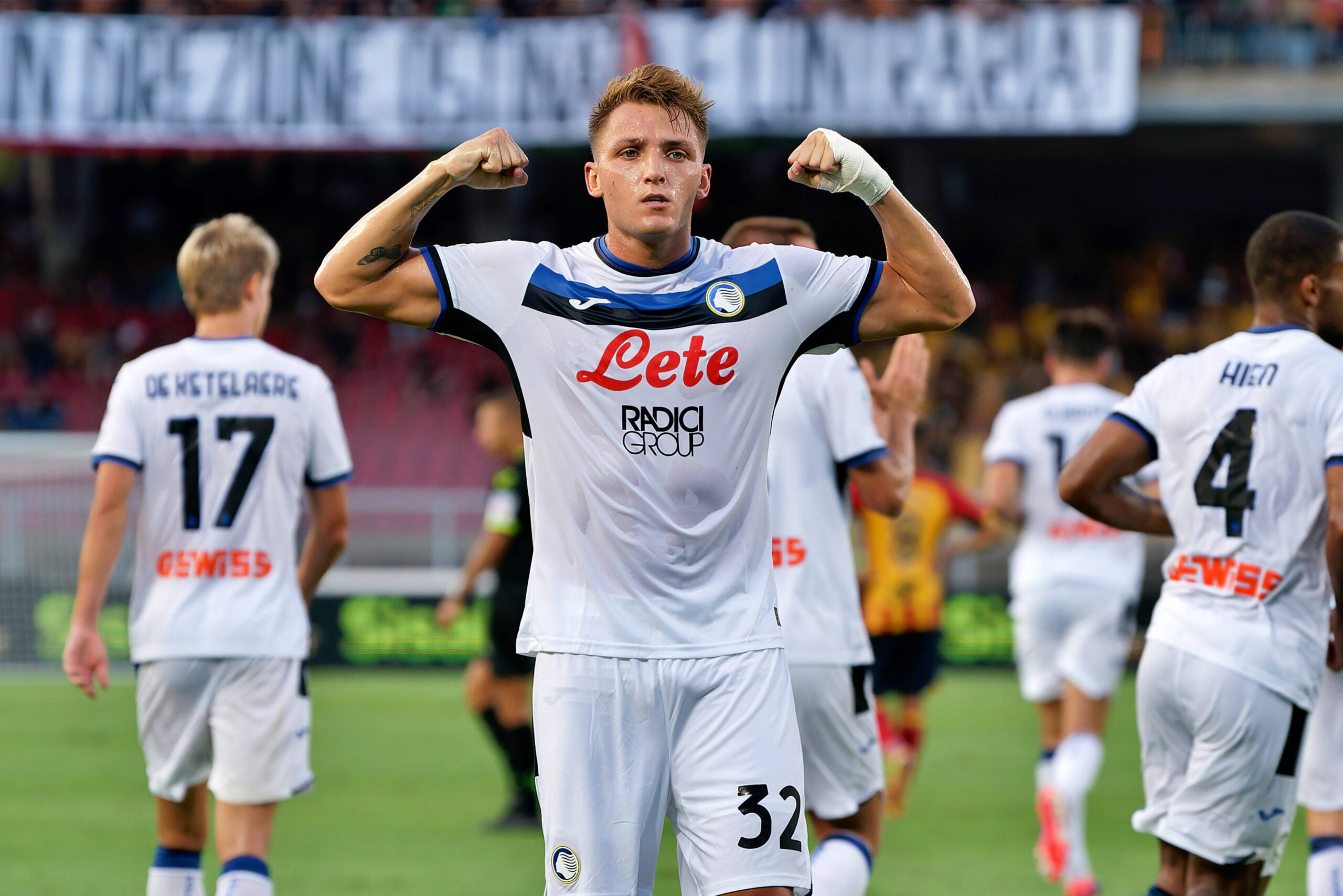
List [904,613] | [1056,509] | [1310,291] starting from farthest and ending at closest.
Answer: [904,613] → [1056,509] → [1310,291]

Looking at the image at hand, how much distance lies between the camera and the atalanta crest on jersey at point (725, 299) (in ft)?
11.7

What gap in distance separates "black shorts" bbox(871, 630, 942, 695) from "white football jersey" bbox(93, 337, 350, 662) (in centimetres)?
437

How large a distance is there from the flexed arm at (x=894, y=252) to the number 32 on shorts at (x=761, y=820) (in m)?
1.03

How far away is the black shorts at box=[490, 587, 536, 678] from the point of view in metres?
8.23

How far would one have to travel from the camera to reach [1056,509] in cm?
787

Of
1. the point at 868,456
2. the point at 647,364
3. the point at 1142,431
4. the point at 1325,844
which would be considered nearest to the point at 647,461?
the point at 647,364

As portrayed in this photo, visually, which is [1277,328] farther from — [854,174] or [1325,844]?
[854,174]

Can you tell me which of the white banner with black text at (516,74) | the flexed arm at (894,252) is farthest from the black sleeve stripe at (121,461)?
the white banner with black text at (516,74)

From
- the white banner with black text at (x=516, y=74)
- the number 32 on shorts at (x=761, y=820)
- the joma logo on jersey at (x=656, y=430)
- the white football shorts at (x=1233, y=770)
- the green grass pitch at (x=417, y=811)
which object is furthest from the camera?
the white banner with black text at (x=516, y=74)

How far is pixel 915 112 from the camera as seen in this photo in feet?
60.5

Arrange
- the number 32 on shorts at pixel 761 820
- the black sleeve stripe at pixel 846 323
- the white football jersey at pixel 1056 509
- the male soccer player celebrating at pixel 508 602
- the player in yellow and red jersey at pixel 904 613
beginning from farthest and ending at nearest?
the player in yellow and red jersey at pixel 904 613 < the male soccer player celebrating at pixel 508 602 < the white football jersey at pixel 1056 509 < the black sleeve stripe at pixel 846 323 < the number 32 on shorts at pixel 761 820

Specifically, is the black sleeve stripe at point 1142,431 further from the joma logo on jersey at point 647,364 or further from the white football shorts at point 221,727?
the white football shorts at point 221,727

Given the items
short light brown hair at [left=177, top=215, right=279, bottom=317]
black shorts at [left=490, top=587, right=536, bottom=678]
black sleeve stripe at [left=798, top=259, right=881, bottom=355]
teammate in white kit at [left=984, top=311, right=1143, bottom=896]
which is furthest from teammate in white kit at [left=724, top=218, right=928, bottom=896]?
black shorts at [left=490, top=587, right=536, bottom=678]

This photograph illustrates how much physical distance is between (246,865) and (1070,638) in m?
4.27
